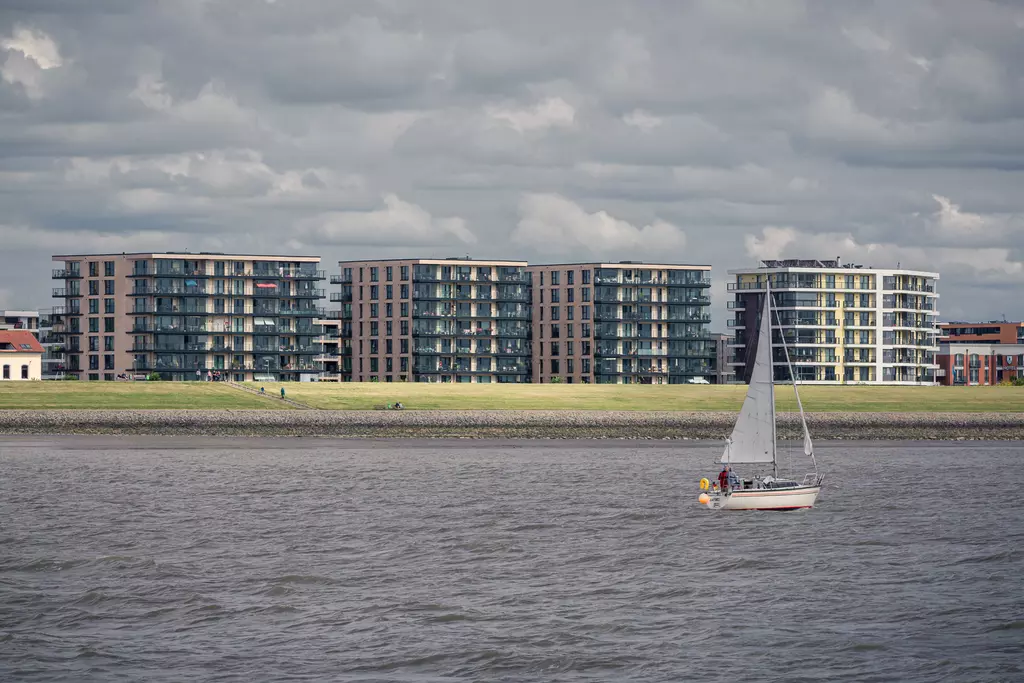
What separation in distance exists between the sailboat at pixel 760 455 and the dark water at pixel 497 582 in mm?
901

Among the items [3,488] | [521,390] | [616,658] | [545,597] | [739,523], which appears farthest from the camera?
[521,390]

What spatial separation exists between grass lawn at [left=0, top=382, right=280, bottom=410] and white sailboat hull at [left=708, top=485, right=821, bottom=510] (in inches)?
3612

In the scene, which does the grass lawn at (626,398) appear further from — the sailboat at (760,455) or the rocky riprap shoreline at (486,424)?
→ the sailboat at (760,455)

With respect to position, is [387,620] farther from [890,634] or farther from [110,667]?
[890,634]

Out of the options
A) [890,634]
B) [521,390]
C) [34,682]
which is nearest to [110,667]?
[34,682]

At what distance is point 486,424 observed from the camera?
469 feet

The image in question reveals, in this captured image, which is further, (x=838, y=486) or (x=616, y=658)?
(x=838, y=486)

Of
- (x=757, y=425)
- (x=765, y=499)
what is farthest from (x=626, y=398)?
(x=765, y=499)

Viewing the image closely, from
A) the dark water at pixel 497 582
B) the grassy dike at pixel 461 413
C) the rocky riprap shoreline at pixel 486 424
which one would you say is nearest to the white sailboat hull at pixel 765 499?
the dark water at pixel 497 582

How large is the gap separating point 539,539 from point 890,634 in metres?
20.7

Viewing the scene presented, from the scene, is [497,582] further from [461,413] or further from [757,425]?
[461,413]

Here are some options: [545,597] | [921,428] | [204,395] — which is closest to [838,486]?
[545,597]

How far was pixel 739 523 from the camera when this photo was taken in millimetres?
62344

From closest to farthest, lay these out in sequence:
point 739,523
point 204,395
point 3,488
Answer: point 739,523, point 3,488, point 204,395
